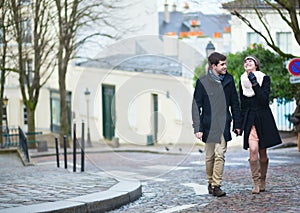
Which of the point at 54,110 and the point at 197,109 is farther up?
the point at 54,110

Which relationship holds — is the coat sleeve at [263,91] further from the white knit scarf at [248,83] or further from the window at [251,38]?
the window at [251,38]

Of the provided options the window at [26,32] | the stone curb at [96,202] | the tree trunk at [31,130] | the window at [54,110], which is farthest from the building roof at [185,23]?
the stone curb at [96,202]

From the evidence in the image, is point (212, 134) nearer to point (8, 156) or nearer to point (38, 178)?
point (38, 178)

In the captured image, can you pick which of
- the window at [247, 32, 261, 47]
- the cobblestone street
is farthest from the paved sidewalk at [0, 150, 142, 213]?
the window at [247, 32, 261, 47]

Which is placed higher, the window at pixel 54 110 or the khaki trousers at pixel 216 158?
the window at pixel 54 110

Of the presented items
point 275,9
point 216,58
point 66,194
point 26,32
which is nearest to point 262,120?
point 216,58

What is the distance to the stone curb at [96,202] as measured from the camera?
812 centimetres

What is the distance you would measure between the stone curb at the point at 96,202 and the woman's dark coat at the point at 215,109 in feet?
4.22

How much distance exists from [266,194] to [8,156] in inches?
588

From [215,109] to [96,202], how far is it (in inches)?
73.8

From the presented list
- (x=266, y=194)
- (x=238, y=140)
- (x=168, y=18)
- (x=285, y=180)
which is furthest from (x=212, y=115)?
(x=168, y=18)

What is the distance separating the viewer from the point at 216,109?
9.24 metres

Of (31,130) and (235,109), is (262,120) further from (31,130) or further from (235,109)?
(31,130)

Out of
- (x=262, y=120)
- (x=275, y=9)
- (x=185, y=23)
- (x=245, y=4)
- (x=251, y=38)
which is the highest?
(x=185, y=23)
